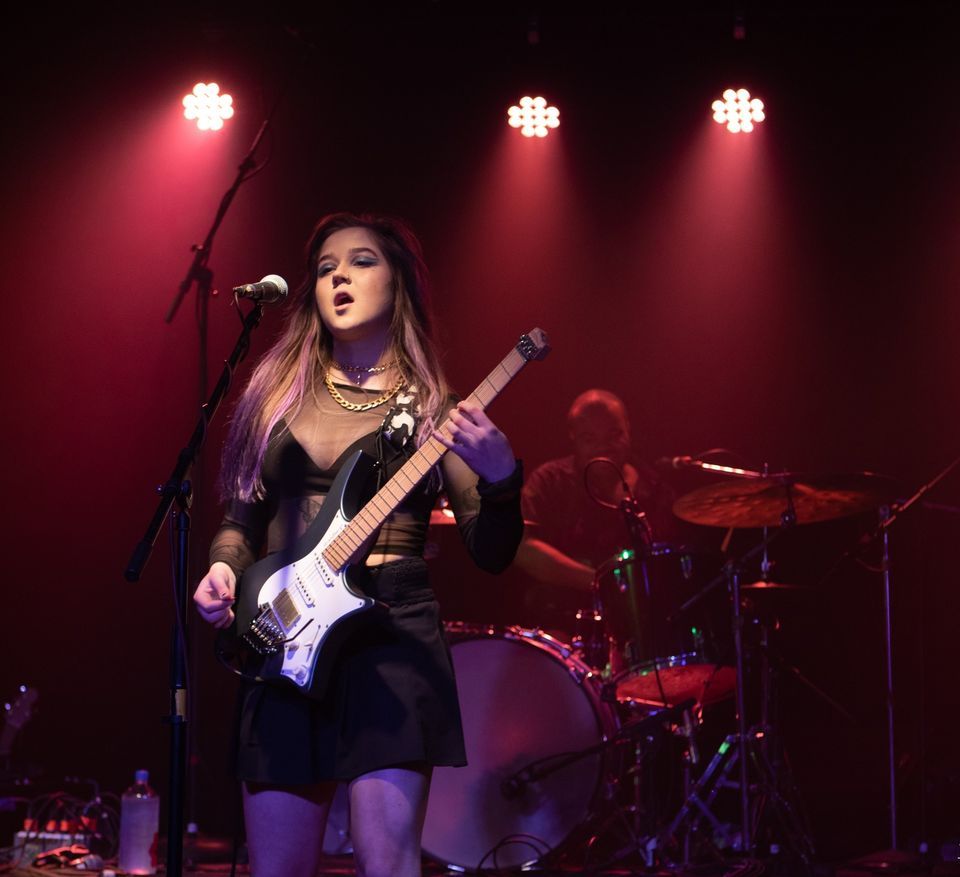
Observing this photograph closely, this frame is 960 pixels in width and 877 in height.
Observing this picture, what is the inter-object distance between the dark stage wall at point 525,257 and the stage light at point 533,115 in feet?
0.28

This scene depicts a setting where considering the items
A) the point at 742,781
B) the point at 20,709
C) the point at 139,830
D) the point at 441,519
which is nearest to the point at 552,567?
the point at 441,519

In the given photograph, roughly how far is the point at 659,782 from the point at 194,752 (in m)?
2.46

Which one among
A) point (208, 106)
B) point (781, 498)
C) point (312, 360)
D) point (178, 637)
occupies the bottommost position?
point (178, 637)

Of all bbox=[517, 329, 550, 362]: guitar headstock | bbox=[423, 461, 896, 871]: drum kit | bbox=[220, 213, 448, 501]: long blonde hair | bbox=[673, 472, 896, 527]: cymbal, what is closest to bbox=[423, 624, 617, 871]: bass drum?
bbox=[423, 461, 896, 871]: drum kit

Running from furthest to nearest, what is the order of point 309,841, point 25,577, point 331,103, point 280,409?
1. point 331,103
2. point 25,577
3. point 280,409
4. point 309,841

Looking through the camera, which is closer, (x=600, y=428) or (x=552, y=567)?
(x=552, y=567)

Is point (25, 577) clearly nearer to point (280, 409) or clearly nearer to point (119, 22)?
point (119, 22)

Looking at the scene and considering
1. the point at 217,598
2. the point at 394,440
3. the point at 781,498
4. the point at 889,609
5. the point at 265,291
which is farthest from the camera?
the point at 889,609

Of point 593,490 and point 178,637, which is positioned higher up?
point 593,490

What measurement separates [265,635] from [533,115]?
17.8 ft

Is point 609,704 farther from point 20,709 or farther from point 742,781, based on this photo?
point 20,709

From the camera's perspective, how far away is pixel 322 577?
2666 millimetres

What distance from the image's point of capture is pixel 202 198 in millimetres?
7438

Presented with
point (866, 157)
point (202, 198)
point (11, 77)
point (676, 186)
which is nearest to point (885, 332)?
point (866, 157)
